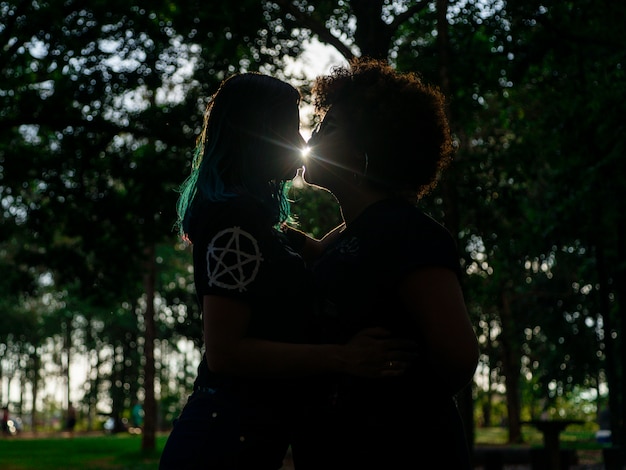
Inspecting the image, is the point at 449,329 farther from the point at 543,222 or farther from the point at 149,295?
the point at 149,295

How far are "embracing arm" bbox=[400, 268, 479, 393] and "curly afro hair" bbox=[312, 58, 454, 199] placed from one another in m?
0.41

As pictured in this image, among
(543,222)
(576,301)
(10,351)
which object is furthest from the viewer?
(10,351)

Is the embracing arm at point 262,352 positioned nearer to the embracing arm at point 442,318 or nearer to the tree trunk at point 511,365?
the embracing arm at point 442,318

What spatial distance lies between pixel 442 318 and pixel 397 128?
0.62 meters

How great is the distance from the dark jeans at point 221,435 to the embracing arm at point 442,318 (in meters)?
0.59

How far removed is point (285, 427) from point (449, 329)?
69 centimetres

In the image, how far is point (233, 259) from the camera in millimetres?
2619

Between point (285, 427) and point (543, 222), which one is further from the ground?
point (543, 222)

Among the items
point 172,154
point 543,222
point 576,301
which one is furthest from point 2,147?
point 576,301

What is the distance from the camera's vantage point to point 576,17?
45.7ft

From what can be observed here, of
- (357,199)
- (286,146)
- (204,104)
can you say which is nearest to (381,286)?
(357,199)

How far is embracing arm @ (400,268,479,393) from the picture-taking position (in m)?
2.40

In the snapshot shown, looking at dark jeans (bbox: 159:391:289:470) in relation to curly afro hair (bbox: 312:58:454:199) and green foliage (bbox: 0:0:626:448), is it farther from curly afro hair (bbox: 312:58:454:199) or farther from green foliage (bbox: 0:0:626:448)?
green foliage (bbox: 0:0:626:448)

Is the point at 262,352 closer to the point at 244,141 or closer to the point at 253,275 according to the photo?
the point at 253,275
